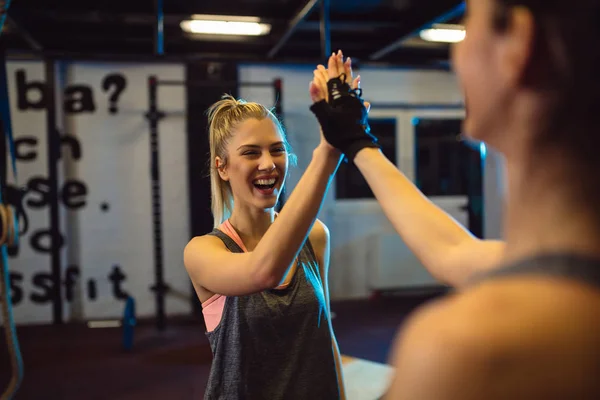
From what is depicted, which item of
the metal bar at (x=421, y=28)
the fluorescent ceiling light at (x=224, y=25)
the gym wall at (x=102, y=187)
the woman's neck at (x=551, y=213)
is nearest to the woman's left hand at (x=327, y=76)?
the woman's neck at (x=551, y=213)

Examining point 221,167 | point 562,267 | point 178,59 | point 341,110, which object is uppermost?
point 178,59

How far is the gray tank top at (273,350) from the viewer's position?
1.28m

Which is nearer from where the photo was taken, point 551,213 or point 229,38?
point 551,213

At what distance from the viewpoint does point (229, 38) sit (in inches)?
208

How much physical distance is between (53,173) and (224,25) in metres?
2.33

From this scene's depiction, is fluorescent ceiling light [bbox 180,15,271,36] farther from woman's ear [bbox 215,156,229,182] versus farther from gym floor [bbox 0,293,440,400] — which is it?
woman's ear [bbox 215,156,229,182]

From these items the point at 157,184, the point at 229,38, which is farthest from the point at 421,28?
the point at 157,184

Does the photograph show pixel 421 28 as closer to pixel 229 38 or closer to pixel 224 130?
pixel 229 38

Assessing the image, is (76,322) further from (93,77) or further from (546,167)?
(546,167)

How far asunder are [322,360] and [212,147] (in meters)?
0.77

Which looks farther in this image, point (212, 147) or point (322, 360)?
point (212, 147)

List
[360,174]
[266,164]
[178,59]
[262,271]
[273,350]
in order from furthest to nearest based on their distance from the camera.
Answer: [360,174]
[178,59]
[266,164]
[273,350]
[262,271]

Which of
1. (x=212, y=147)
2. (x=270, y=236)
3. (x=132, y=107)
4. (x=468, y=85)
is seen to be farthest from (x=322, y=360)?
(x=132, y=107)

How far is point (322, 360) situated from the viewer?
1.34 meters
